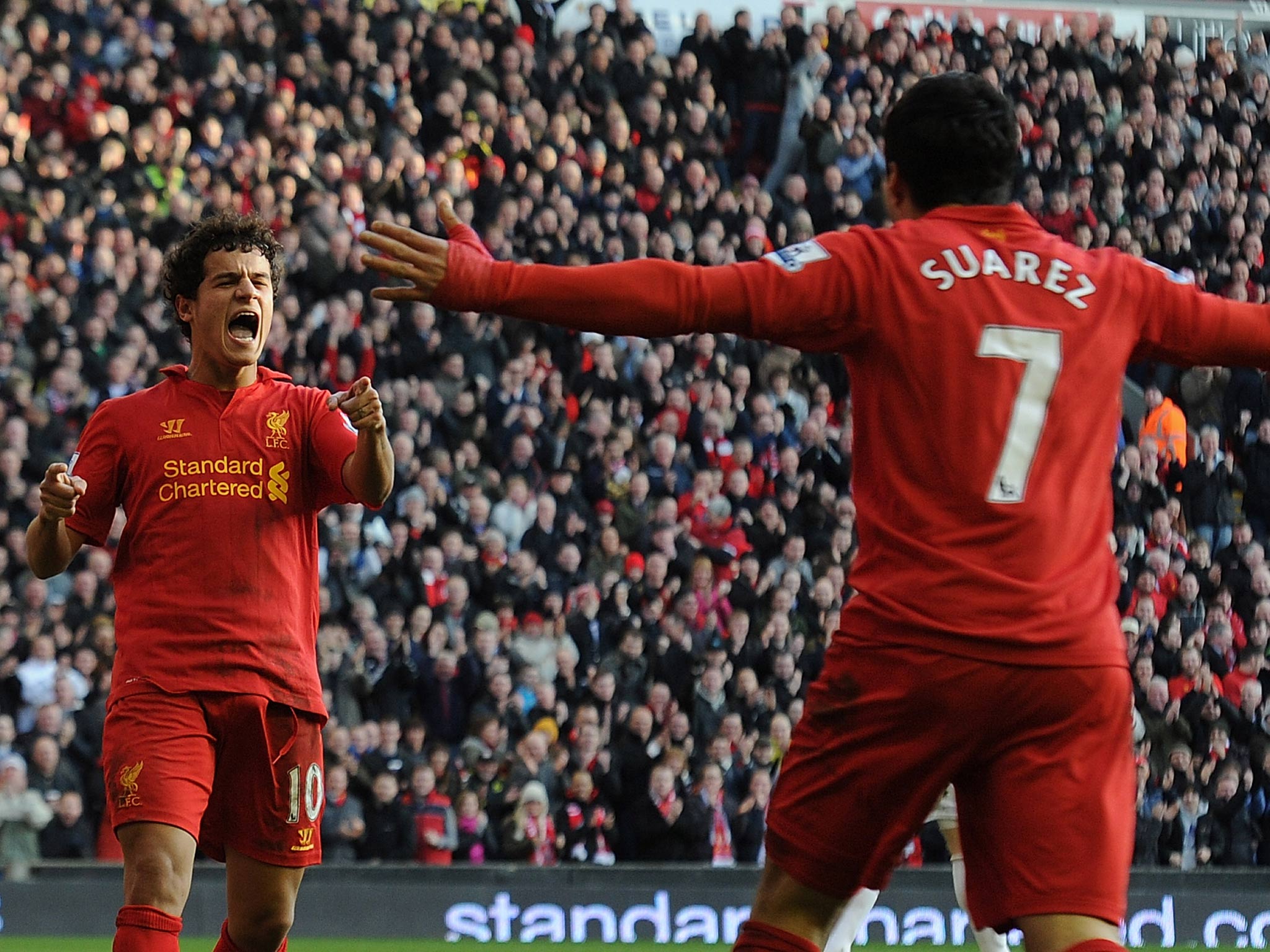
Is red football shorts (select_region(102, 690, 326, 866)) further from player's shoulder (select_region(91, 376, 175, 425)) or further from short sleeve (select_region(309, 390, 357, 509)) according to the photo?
player's shoulder (select_region(91, 376, 175, 425))

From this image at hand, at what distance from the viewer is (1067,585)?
12.4ft

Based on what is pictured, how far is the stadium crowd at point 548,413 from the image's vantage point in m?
12.9

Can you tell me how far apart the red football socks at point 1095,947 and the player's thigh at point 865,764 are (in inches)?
15.5

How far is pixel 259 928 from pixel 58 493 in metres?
1.39

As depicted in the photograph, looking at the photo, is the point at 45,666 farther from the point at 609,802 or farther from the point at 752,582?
the point at 752,582

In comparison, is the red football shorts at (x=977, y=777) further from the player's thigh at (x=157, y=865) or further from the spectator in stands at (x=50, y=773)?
the spectator in stands at (x=50, y=773)

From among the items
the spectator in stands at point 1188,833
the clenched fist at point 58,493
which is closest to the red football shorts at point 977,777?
the clenched fist at point 58,493

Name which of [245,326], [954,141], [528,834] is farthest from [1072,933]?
[528,834]

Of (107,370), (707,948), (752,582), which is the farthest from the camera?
(752,582)

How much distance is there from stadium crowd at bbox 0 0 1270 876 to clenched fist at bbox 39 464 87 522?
6723 mm

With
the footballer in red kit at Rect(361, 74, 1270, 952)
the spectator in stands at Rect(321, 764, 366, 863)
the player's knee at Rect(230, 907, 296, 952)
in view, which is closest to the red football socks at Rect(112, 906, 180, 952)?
the player's knee at Rect(230, 907, 296, 952)

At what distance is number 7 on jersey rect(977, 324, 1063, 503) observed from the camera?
377 cm

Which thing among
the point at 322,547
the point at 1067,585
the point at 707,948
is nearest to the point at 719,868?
the point at 707,948

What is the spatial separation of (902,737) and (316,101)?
1350 cm
